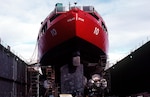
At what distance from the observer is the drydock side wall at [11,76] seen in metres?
20.6

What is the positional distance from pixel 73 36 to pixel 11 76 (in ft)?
24.2

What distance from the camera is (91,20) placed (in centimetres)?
2056

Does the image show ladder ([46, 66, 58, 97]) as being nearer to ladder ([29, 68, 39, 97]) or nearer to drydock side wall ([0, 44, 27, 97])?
drydock side wall ([0, 44, 27, 97])

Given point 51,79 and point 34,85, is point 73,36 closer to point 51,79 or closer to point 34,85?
point 51,79

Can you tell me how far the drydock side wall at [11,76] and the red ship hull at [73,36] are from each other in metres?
3.09

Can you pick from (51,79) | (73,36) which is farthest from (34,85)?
(73,36)

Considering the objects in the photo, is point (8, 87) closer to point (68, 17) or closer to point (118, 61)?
point (68, 17)

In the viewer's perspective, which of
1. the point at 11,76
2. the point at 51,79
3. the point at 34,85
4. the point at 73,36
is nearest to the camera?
the point at 73,36

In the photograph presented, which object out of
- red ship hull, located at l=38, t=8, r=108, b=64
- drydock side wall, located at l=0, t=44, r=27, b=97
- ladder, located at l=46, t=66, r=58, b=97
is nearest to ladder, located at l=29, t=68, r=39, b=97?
drydock side wall, located at l=0, t=44, r=27, b=97

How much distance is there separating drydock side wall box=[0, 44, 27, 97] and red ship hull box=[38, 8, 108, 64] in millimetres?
3087

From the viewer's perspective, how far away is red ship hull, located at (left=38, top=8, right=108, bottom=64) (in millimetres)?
19500

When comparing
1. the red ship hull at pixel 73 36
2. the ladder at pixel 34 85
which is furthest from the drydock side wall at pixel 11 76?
the red ship hull at pixel 73 36

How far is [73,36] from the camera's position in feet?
63.3

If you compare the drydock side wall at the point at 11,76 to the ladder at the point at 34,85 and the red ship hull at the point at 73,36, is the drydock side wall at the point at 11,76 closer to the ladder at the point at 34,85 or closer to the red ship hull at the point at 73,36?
the ladder at the point at 34,85
